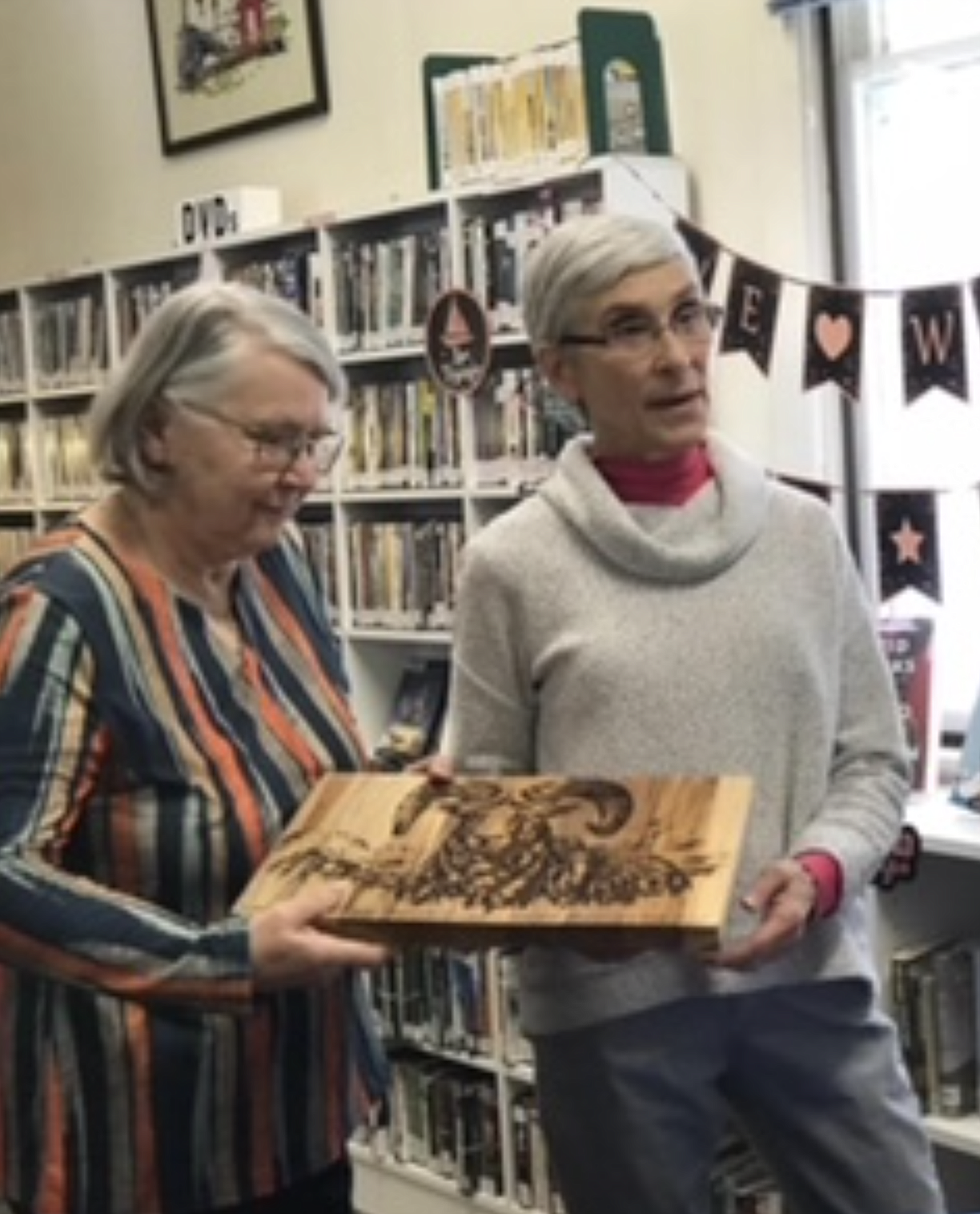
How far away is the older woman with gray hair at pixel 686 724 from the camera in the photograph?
1.62m

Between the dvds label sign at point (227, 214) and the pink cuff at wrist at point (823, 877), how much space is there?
237cm

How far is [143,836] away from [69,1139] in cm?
26

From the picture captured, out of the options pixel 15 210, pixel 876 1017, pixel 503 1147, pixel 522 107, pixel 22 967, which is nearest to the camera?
pixel 22 967

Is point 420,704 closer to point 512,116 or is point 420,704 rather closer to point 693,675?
point 512,116

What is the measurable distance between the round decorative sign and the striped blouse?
5.38ft

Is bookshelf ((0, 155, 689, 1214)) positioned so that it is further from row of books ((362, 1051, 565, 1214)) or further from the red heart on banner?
the red heart on banner

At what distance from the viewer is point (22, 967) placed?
142cm

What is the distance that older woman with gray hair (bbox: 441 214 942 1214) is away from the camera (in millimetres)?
1620

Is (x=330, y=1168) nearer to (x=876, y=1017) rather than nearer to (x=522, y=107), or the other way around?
(x=876, y=1017)

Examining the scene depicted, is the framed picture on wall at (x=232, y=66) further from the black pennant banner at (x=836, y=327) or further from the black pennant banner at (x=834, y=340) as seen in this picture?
the black pennant banner at (x=834, y=340)

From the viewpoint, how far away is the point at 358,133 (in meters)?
3.71

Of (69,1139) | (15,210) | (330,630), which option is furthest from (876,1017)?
(15,210)

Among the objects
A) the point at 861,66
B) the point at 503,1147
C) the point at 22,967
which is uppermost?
the point at 861,66

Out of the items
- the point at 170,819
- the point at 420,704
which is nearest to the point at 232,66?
the point at 420,704
